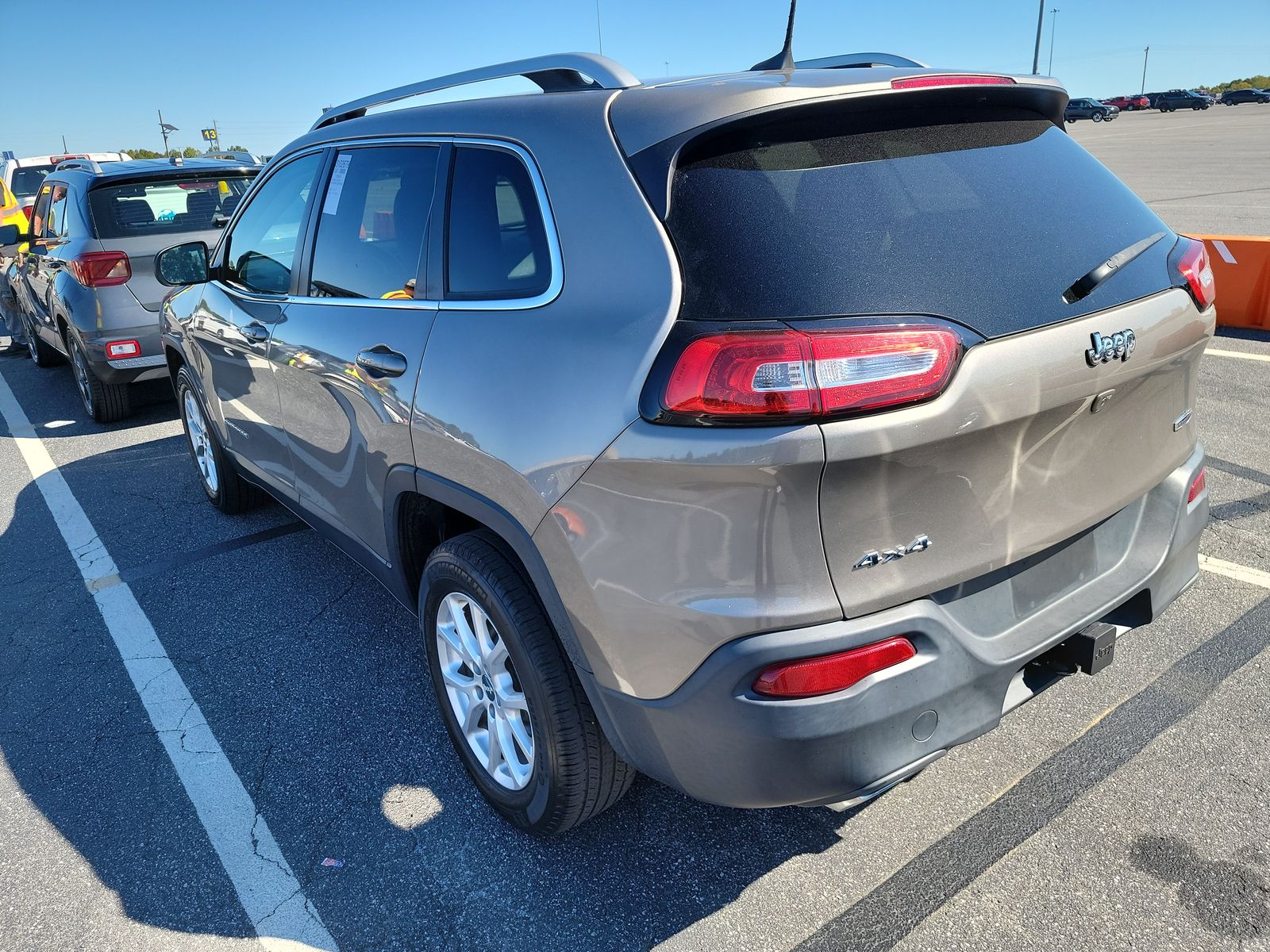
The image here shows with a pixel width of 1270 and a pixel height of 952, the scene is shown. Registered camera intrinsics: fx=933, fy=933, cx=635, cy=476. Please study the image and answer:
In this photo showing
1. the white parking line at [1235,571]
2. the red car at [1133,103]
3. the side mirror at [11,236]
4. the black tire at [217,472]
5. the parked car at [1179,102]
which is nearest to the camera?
the white parking line at [1235,571]

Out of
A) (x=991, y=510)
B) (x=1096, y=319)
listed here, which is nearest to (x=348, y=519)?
(x=991, y=510)

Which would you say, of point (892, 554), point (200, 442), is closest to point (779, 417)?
point (892, 554)

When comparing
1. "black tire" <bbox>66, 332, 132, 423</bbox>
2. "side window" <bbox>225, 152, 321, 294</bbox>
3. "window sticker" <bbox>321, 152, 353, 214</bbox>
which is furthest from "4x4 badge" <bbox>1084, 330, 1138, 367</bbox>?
"black tire" <bbox>66, 332, 132, 423</bbox>

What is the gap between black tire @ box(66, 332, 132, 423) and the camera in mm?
6586

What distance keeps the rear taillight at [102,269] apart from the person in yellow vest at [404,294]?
4.62 metres

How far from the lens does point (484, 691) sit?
255 centimetres

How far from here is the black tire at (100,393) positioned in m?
6.59

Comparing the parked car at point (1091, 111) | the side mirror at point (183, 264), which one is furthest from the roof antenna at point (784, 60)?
the parked car at point (1091, 111)

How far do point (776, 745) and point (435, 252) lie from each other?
1595 millimetres

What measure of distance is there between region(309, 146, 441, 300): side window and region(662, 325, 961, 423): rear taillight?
1.22 metres

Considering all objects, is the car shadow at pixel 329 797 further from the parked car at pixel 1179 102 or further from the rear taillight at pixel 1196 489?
the parked car at pixel 1179 102

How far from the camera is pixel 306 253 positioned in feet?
10.6

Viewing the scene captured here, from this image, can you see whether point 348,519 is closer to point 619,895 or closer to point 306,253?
point 306,253

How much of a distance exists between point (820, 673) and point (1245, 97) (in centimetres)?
8612
